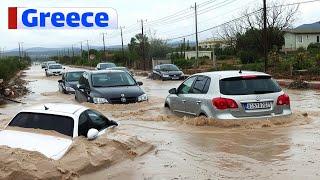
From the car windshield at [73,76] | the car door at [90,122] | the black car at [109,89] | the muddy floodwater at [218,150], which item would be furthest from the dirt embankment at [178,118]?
the car windshield at [73,76]

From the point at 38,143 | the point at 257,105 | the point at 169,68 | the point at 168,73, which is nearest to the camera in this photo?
the point at 38,143

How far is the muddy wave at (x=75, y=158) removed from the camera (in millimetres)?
6680

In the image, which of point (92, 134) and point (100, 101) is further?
point (100, 101)

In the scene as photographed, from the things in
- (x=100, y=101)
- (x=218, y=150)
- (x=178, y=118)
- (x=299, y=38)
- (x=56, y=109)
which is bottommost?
(x=218, y=150)

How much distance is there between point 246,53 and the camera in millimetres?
48344

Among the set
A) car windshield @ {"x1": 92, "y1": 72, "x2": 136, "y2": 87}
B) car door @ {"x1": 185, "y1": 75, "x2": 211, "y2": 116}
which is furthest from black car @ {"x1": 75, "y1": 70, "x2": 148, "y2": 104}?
car door @ {"x1": 185, "y1": 75, "x2": 211, "y2": 116}

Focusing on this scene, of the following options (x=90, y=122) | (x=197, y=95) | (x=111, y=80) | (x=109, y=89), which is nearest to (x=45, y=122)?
(x=90, y=122)

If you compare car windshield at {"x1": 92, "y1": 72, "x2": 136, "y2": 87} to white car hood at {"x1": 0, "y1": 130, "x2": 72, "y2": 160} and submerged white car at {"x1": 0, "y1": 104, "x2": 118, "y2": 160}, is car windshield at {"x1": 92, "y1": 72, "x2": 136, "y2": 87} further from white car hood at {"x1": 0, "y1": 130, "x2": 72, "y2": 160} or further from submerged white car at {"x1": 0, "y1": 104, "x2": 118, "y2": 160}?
white car hood at {"x1": 0, "y1": 130, "x2": 72, "y2": 160}

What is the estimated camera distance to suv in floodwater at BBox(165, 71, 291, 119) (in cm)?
1052

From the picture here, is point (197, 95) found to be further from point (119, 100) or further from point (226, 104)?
point (119, 100)

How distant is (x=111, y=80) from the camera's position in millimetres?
17219

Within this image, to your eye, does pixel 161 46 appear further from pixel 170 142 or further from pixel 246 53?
pixel 170 142

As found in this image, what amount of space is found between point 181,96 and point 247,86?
6.66ft

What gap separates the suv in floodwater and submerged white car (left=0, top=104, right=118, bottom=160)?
2483mm
